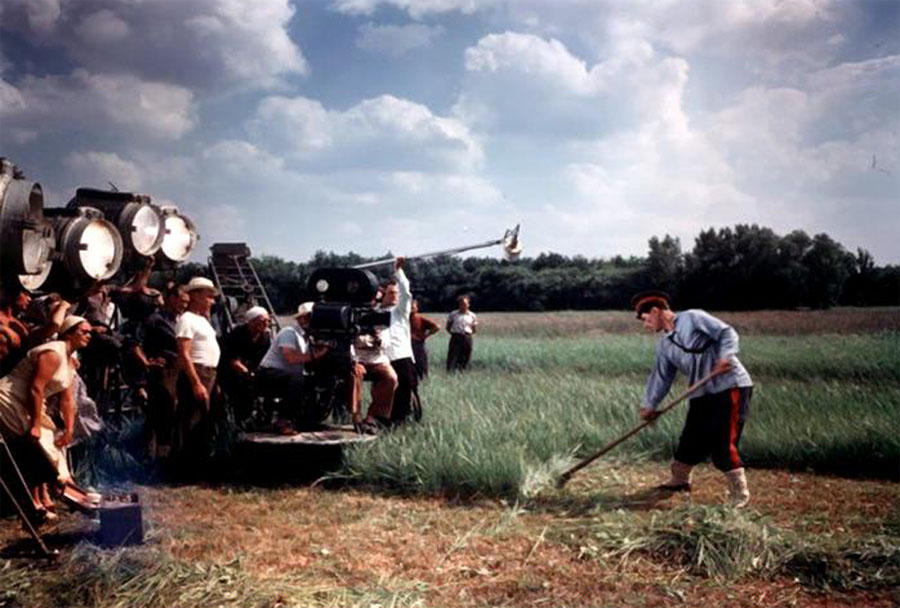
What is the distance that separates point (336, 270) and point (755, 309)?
1650cm

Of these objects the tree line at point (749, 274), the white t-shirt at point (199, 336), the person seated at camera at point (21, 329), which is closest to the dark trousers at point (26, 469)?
the person seated at camera at point (21, 329)

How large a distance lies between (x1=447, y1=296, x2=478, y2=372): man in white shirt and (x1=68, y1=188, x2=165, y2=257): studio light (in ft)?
22.6

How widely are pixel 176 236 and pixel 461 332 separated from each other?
23.1 feet

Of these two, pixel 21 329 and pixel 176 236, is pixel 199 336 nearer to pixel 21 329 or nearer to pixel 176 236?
pixel 176 236

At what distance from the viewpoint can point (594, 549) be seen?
4.21 metres

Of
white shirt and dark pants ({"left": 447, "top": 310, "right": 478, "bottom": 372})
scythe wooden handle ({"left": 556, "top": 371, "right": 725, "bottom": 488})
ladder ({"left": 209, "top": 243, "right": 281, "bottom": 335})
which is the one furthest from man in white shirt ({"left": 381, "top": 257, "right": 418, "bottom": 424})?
white shirt and dark pants ({"left": 447, "top": 310, "right": 478, "bottom": 372})

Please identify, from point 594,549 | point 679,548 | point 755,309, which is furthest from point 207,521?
point 755,309

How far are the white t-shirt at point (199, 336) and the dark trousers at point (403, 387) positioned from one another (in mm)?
1770

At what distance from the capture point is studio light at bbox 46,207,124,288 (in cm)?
487

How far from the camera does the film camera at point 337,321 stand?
600 cm

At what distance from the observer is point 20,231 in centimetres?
417

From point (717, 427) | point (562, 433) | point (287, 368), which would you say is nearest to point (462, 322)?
point (562, 433)

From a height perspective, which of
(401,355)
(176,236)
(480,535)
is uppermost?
(176,236)

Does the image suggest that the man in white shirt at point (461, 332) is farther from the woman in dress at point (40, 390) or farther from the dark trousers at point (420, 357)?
the woman in dress at point (40, 390)
